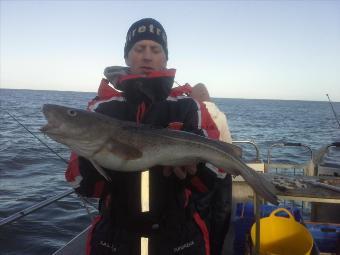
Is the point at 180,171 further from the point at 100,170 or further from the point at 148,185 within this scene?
the point at 100,170

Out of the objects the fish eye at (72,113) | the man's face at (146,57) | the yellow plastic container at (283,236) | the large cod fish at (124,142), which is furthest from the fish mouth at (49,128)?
the yellow plastic container at (283,236)

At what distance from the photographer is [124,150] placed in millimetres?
2754

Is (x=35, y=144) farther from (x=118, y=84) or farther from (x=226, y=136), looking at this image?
(x=118, y=84)

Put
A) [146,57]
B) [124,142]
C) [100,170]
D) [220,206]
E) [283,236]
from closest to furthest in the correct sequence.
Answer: [100,170] < [124,142] < [146,57] < [283,236] < [220,206]

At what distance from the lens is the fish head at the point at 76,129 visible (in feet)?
9.24

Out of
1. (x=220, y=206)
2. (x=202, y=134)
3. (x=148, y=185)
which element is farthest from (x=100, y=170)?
(x=220, y=206)

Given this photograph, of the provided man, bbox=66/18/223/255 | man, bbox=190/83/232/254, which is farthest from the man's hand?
man, bbox=190/83/232/254

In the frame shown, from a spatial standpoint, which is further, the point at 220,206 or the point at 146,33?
the point at 220,206

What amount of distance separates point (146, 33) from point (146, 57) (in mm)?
277

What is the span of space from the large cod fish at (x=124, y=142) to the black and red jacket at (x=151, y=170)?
14 cm

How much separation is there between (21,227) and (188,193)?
874cm

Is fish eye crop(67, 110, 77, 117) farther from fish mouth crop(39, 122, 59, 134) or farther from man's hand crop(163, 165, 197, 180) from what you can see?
man's hand crop(163, 165, 197, 180)

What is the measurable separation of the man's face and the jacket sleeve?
0.53 metres

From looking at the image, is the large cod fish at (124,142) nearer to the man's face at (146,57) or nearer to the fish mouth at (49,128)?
the fish mouth at (49,128)
